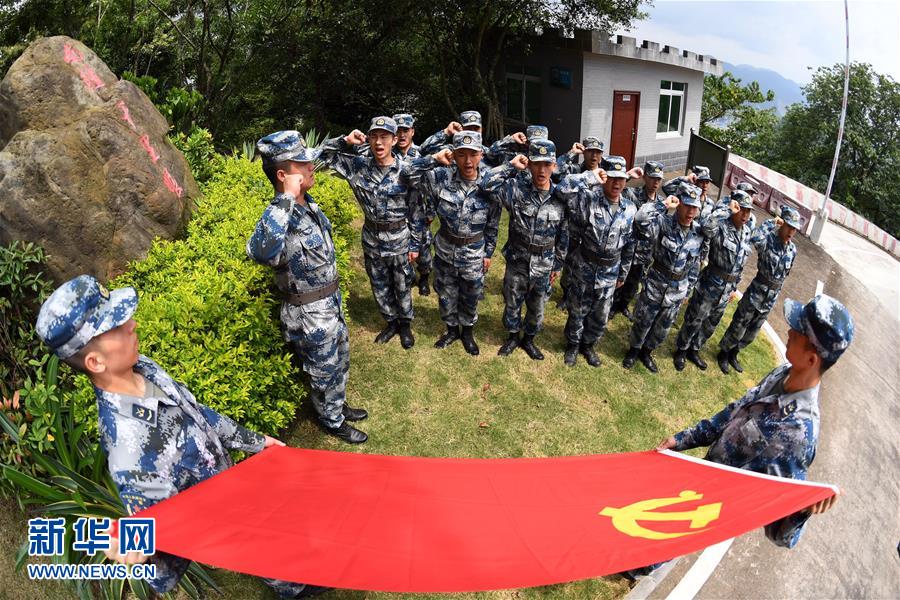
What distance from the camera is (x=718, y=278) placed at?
625 cm

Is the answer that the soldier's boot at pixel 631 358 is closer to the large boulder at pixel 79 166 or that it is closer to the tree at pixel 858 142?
the large boulder at pixel 79 166

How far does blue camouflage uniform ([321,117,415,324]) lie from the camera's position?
558 centimetres

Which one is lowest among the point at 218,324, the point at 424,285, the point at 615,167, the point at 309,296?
the point at 424,285

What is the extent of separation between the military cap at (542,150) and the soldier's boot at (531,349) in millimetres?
2111

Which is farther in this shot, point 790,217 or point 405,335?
point 405,335

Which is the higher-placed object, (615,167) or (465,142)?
(465,142)

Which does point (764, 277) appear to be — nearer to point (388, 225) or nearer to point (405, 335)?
point (405, 335)

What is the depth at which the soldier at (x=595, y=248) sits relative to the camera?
5.71 metres

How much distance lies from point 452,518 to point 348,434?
2617 millimetres

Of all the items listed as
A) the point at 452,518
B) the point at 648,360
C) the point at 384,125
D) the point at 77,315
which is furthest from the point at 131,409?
the point at 648,360

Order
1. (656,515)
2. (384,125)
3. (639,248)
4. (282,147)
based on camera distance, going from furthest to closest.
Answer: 1. (639,248)
2. (384,125)
3. (282,147)
4. (656,515)

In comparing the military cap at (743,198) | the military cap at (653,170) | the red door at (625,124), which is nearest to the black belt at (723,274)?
the military cap at (743,198)

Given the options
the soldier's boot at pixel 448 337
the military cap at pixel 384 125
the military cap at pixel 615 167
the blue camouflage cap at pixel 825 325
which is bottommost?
the soldier's boot at pixel 448 337

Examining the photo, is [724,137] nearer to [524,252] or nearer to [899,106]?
→ [899,106]
